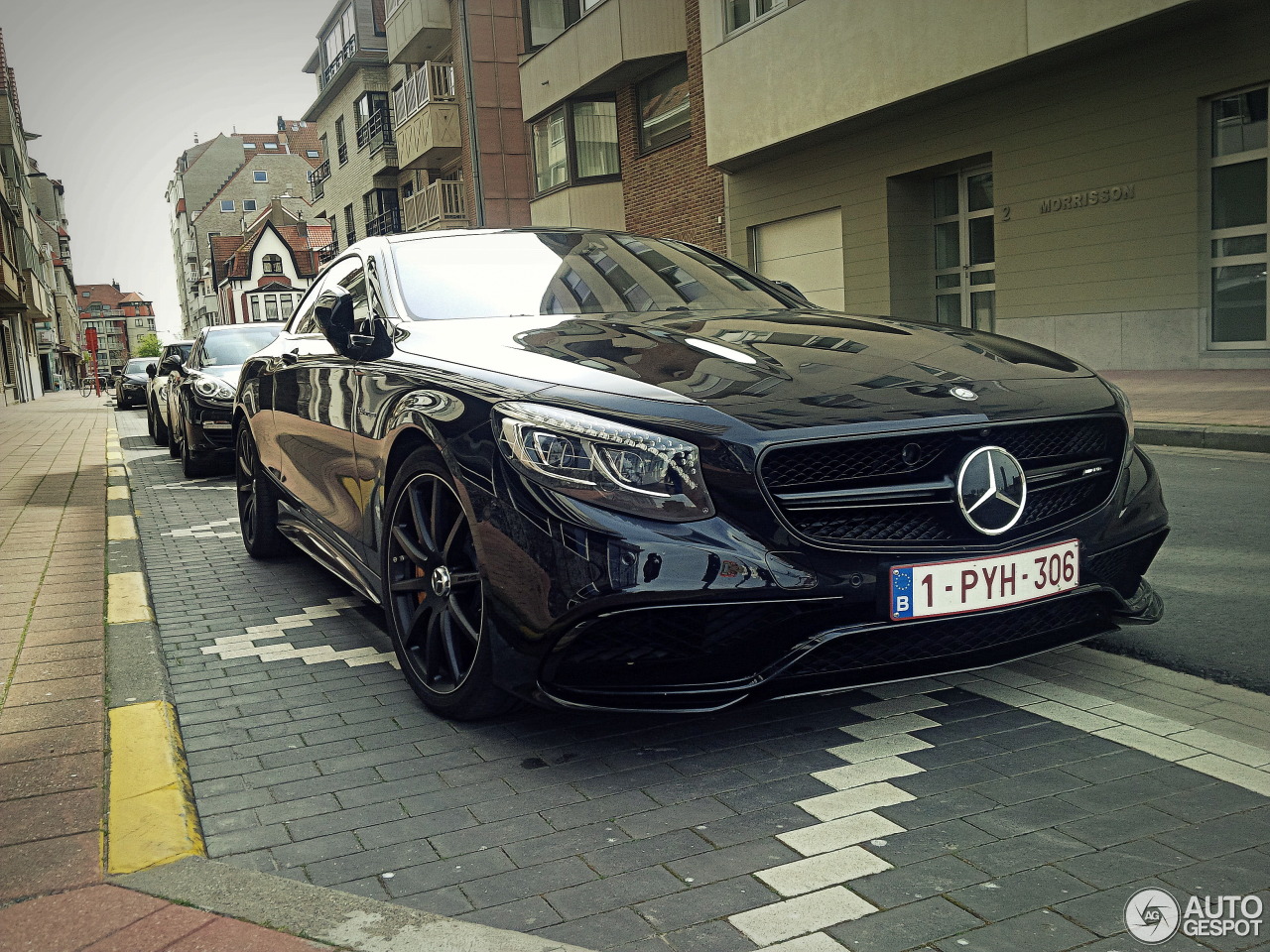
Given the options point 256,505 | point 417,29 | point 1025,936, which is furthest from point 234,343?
point 417,29

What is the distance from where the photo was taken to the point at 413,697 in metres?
3.73

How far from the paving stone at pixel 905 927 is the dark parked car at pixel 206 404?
29.2ft

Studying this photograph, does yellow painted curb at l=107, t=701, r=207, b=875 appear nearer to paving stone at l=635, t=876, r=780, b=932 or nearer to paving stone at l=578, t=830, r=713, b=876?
paving stone at l=578, t=830, r=713, b=876

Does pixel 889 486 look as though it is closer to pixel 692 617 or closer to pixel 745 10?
pixel 692 617

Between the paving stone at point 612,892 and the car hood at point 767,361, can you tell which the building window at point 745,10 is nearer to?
the car hood at point 767,361

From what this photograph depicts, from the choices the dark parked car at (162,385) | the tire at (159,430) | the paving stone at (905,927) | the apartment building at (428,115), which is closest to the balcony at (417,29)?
the apartment building at (428,115)

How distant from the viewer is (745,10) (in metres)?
19.0

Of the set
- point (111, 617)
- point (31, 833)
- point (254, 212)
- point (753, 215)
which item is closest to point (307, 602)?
point (111, 617)

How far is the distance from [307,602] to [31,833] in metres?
2.53

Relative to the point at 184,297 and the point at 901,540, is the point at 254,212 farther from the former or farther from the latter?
the point at 901,540

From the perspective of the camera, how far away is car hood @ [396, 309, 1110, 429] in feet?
9.52

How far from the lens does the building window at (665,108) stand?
2230cm

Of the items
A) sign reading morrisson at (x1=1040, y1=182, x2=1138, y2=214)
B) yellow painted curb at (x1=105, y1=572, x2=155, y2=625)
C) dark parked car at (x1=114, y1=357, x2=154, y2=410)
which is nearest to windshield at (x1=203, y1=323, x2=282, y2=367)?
yellow painted curb at (x1=105, y1=572, x2=155, y2=625)

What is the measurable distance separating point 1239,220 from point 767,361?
11.5 meters
